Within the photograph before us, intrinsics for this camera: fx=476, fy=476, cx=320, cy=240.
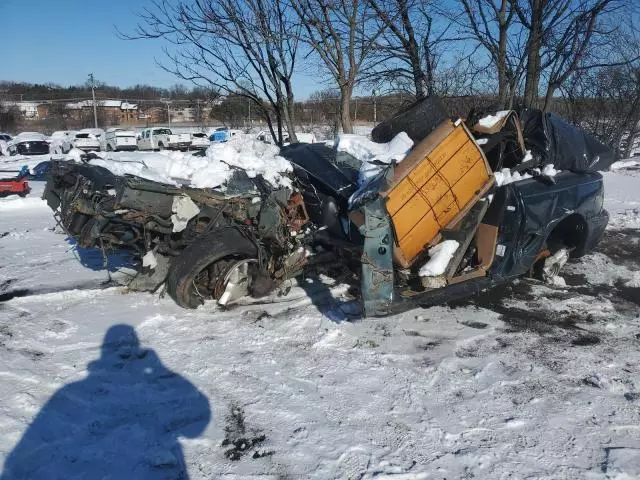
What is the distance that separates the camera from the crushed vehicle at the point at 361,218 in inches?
169

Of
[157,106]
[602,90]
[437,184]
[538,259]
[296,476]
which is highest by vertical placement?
[157,106]

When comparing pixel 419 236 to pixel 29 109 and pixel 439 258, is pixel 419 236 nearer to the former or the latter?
pixel 439 258

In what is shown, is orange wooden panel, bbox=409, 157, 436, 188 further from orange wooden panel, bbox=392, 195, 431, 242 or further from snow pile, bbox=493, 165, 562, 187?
snow pile, bbox=493, 165, 562, 187

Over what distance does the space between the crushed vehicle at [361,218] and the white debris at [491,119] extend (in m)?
0.02

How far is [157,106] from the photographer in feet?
170

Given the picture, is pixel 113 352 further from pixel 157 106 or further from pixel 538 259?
pixel 157 106

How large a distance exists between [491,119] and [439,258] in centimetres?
193

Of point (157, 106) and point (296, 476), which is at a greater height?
point (157, 106)

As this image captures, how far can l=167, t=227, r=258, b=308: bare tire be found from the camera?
4508mm

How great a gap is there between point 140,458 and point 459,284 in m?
3.10

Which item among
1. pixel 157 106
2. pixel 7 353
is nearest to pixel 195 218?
pixel 7 353

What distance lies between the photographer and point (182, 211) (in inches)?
175

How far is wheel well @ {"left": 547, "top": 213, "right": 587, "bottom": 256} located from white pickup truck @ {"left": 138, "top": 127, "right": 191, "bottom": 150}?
27722mm

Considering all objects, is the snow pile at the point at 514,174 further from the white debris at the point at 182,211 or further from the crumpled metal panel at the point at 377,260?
the white debris at the point at 182,211
